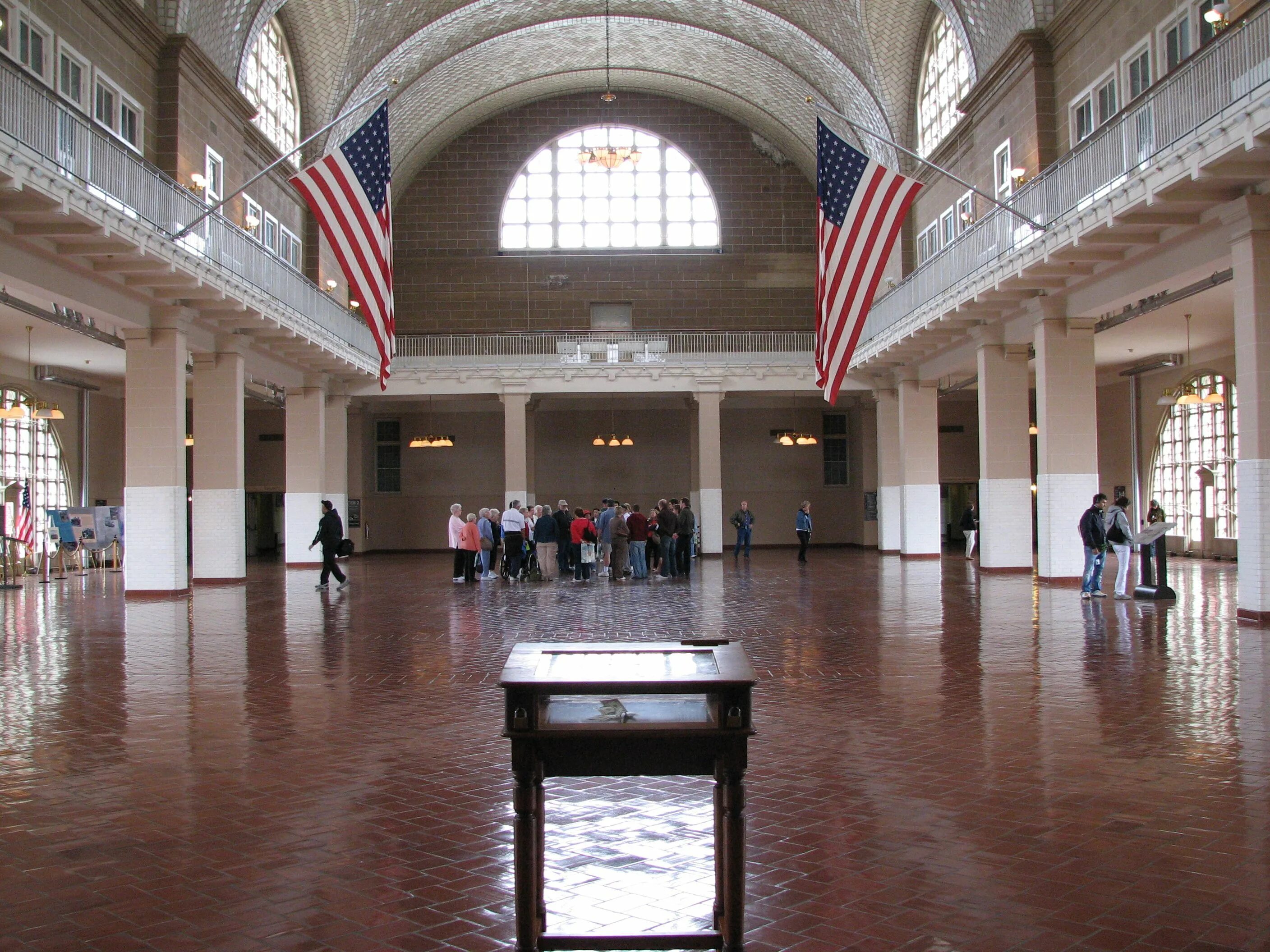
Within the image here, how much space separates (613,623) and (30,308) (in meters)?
11.0

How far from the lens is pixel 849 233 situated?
Answer: 1388cm

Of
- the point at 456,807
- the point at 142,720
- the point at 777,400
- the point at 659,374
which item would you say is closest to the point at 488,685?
the point at 142,720

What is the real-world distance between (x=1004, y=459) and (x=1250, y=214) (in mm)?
9735

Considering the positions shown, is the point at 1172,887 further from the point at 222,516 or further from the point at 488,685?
the point at 222,516

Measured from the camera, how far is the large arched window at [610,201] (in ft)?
122

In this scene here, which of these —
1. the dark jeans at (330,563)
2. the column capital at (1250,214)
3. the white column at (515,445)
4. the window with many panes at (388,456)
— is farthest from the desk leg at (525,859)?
→ the window with many panes at (388,456)

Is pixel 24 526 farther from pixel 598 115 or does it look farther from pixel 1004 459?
pixel 598 115

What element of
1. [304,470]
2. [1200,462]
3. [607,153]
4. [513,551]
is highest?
[607,153]

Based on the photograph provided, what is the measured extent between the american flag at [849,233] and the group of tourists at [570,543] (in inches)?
285

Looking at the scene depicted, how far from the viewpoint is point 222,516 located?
68.5 feet

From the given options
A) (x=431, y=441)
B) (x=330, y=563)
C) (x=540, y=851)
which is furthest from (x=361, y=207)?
(x=431, y=441)

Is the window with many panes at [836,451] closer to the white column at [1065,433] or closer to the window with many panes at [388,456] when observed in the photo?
the window with many panes at [388,456]

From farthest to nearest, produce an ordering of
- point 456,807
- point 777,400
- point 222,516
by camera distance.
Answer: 1. point 777,400
2. point 222,516
3. point 456,807

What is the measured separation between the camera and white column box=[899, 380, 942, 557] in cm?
→ 2731
